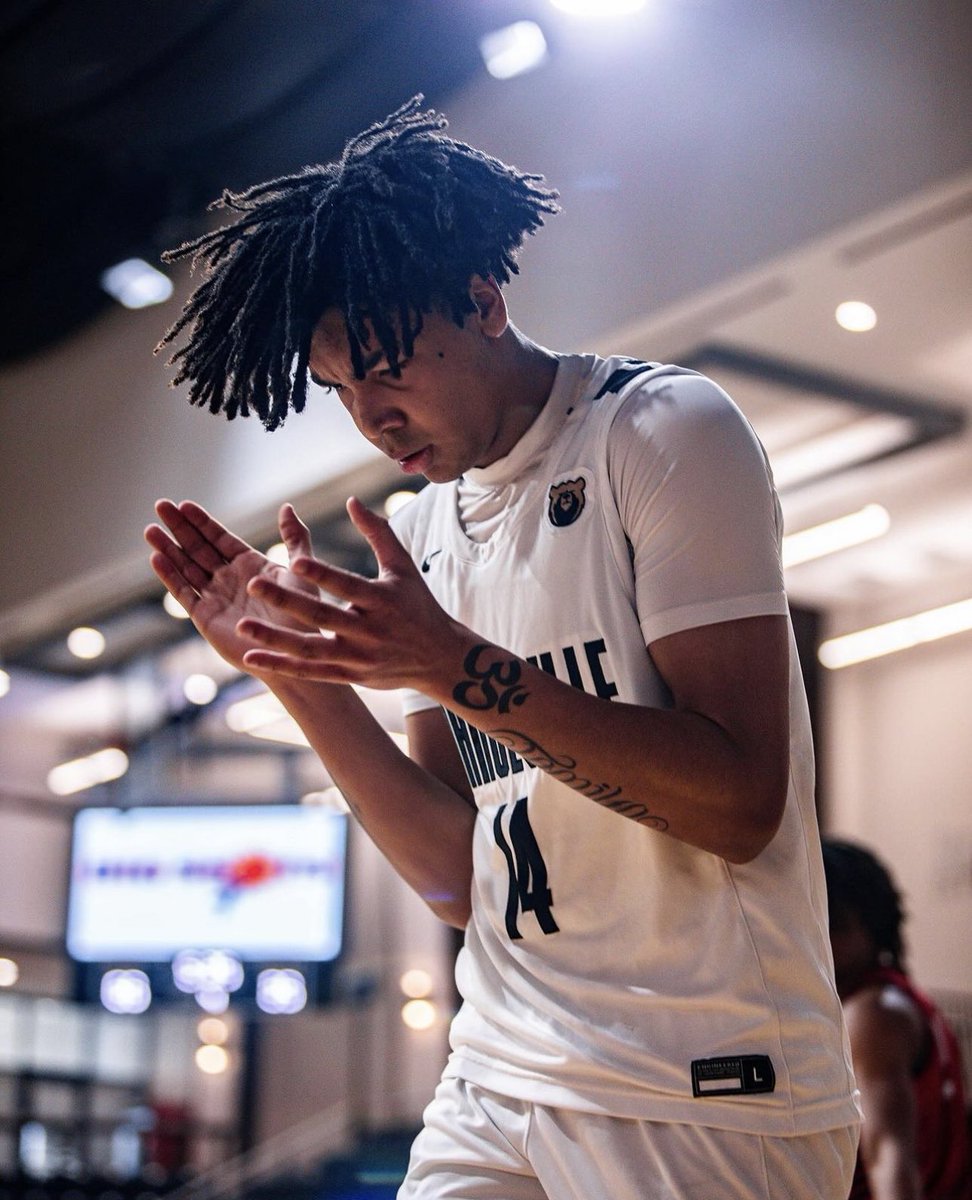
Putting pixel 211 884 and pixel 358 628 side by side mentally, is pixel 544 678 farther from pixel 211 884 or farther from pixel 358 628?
pixel 211 884

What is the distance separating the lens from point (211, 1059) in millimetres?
12102

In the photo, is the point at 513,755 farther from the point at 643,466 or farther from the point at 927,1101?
the point at 927,1101

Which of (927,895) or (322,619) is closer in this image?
(322,619)

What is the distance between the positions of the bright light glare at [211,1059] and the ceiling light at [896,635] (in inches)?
242

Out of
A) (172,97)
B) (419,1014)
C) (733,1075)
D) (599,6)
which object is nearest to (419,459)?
(733,1075)

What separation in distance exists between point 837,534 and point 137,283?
3.36 m

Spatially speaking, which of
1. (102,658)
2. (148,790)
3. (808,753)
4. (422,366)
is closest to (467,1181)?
(808,753)

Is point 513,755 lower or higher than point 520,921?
higher

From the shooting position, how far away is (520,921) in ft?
4.48

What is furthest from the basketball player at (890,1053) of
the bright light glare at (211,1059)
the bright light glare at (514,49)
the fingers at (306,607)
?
the bright light glare at (211,1059)

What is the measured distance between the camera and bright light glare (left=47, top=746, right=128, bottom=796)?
10500mm

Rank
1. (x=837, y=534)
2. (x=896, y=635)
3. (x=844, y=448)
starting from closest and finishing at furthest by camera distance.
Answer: (x=844, y=448) → (x=837, y=534) → (x=896, y=635)

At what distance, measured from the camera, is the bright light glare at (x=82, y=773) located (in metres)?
10.5

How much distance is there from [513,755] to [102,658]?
7.23m
